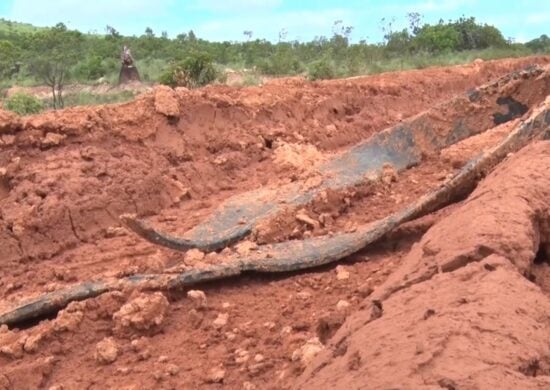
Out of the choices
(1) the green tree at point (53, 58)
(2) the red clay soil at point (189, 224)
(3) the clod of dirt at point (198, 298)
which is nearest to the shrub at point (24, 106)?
(2) the red clay soil at point (189, 224)

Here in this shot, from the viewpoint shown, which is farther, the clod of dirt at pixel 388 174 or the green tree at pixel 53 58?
the green tree at pixel 53 58

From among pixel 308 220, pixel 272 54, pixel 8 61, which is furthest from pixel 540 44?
pixel 308 220

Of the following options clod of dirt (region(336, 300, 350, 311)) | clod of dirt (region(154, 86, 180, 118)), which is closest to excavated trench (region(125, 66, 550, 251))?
clod of dirt (region(154, 86, 180, 118))

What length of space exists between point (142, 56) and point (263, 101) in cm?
2286

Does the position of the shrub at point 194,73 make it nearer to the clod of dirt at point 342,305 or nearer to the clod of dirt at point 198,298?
the clod of dirt at point 198,298

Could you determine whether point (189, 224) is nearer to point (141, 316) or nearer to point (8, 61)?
point (141, 316)

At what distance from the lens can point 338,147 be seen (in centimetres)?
772

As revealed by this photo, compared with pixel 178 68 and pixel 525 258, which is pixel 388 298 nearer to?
pixel 525 258

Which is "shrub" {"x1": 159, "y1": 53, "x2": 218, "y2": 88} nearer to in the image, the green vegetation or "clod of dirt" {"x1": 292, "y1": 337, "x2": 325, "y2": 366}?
the green vegetation

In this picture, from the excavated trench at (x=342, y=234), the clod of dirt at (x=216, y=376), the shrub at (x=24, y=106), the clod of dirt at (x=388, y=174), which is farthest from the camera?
the shrub at (x=24, y=106)

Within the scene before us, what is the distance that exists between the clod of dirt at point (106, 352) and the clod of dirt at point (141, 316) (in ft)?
0.38

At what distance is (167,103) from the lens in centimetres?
718

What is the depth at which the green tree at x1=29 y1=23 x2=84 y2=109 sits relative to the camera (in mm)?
22914

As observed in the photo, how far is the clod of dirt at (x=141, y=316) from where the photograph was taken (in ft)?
13.4
